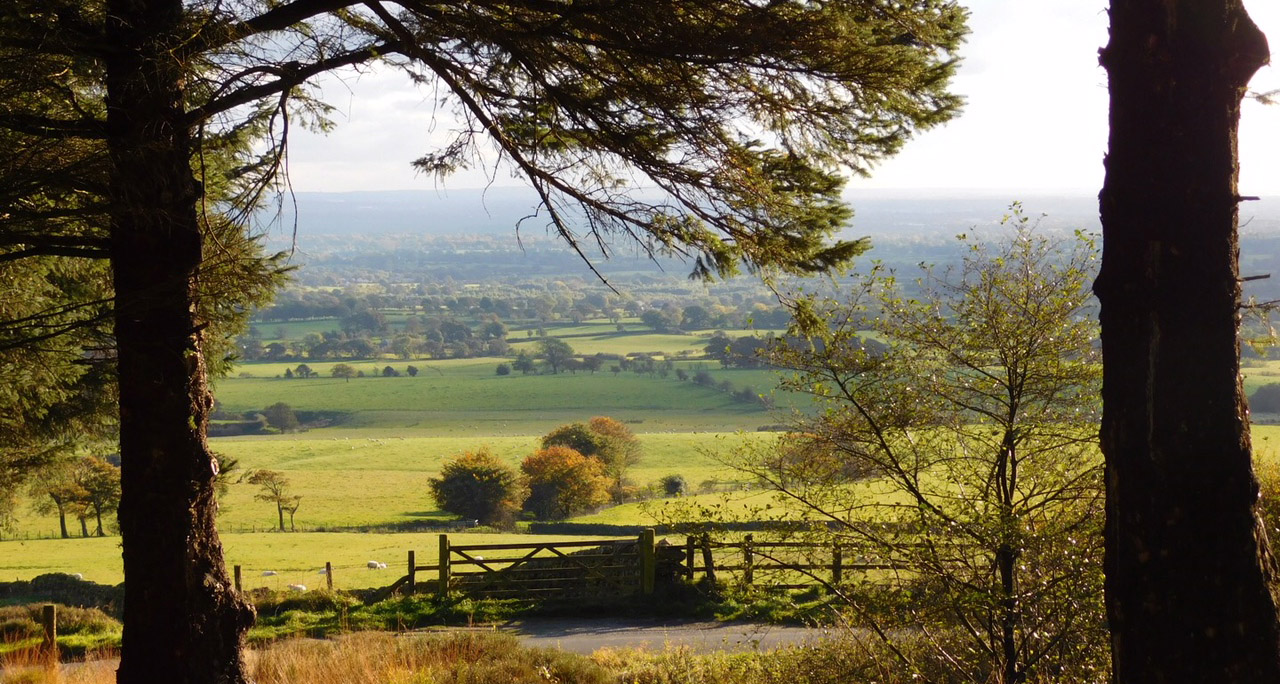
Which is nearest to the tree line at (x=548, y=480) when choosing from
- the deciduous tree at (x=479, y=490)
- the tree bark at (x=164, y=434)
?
the deciduous tree at (x=479, y=490)

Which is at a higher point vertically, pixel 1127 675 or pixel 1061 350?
pixel 1061 350

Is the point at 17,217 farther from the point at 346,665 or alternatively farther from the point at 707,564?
the point at 707,564

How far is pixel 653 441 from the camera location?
70750 millimetres

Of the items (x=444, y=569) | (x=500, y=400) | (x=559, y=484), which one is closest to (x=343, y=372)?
(x=500, y=400)

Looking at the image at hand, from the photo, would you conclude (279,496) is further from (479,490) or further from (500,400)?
(500,400)

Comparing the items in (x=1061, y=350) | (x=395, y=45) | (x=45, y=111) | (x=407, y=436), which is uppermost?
(x=395, y=45)

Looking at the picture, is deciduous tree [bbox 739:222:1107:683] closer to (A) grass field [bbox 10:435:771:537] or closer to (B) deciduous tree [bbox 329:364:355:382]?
(A) grass field [bbox 10:435:771:537]

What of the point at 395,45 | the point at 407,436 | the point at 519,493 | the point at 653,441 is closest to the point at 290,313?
the point at 407,436

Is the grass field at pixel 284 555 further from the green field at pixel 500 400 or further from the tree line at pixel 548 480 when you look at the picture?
the green field at pixel 500 400

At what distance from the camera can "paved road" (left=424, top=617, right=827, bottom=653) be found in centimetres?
1260

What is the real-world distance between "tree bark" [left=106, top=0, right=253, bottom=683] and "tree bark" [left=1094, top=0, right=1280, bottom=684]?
483cm

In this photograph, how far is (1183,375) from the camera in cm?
343

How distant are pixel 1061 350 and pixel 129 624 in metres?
6.44

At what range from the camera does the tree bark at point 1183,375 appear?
11.0ft
